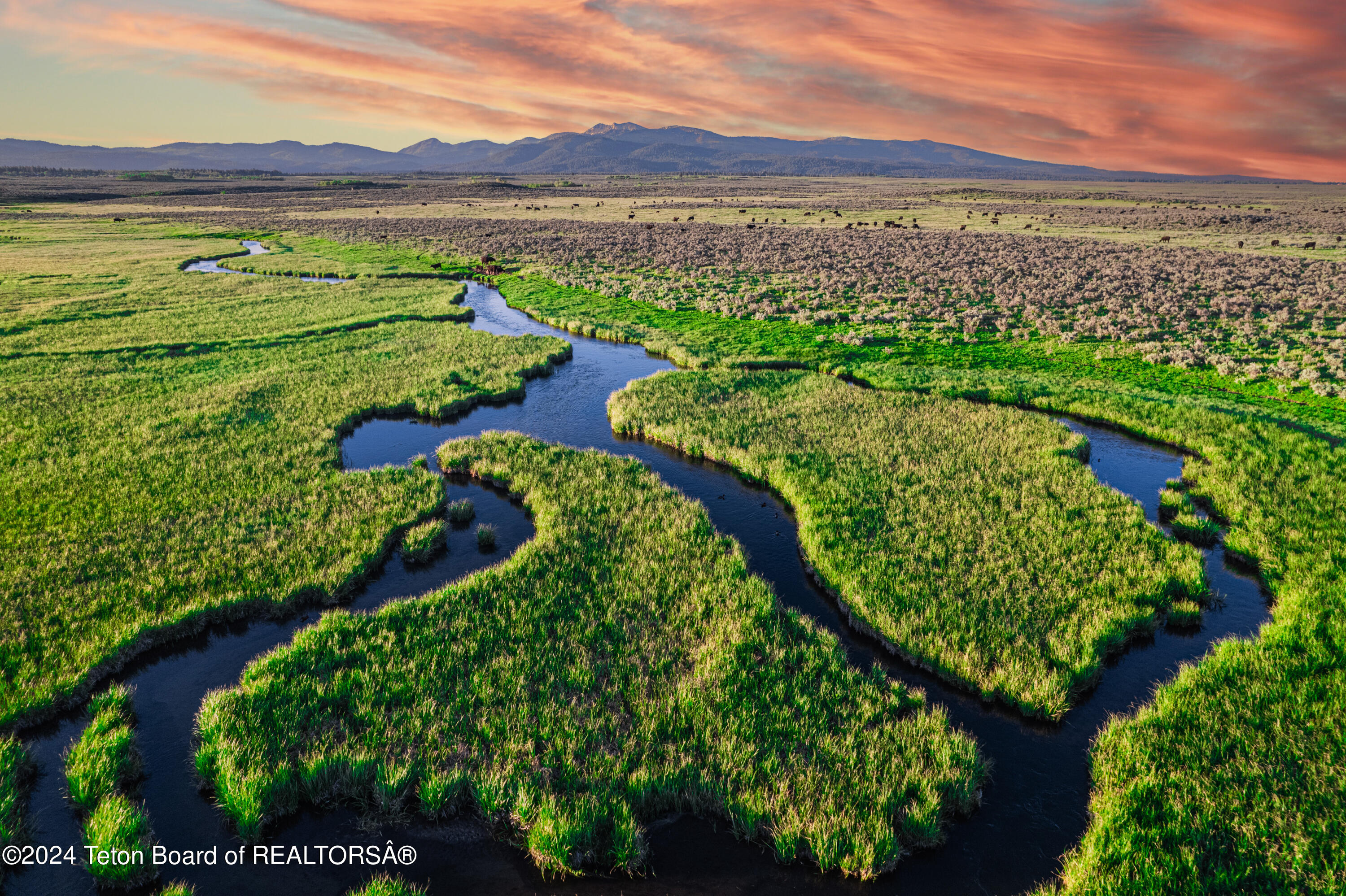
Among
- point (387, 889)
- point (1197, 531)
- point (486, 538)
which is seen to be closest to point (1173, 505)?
point (1197, 531)

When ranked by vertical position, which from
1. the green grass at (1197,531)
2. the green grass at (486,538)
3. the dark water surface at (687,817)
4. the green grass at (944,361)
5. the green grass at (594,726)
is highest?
the green grass at (944,361)

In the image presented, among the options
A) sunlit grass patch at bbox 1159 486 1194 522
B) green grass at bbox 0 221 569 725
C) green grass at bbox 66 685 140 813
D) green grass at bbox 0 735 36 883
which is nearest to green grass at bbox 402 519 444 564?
green grass at bbox 0 221 569 725

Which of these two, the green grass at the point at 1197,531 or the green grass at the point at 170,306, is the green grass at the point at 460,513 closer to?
the green grass at the point at 1197,531

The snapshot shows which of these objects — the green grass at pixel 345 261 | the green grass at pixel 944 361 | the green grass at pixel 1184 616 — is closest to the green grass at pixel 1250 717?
the green grass at pixel 944 361

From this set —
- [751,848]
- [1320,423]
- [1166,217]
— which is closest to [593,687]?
[751,848]

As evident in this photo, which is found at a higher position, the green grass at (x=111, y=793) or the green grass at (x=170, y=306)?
the green grass at (x=170, y=306)

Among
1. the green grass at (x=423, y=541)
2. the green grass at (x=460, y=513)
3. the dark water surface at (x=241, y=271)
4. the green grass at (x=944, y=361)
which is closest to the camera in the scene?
the green grass at (x=423, y=541)
